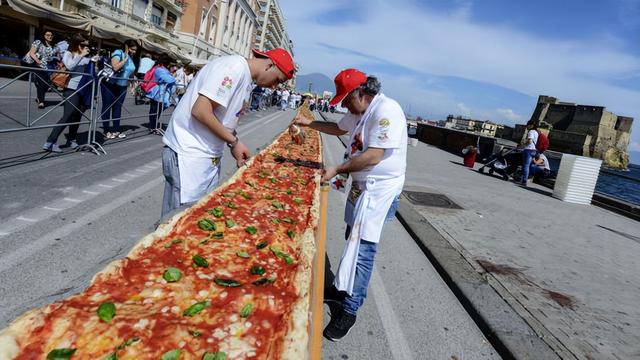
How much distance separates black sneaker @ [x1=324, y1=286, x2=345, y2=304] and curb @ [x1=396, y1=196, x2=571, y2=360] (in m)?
1.56

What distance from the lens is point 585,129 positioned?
69.1 meters

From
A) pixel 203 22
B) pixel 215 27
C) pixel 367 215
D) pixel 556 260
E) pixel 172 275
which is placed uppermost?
pixel 215 27

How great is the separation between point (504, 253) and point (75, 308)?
20.5 feet

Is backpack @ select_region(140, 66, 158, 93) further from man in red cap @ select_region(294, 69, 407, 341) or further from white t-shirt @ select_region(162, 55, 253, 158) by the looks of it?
man in red cap @ select_region(294, 69, 407, 341)

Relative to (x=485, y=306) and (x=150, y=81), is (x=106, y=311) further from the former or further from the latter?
(x=150, y=81)

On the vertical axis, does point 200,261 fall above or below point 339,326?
above

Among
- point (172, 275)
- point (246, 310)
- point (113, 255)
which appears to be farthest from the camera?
point (113, 255)

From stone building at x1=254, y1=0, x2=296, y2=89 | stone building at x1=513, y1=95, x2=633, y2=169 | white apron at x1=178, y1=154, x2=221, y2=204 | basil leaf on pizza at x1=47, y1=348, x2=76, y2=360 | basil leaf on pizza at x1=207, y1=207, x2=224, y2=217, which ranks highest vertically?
stone building at x1=254, y1=0, x2=296, y2=89

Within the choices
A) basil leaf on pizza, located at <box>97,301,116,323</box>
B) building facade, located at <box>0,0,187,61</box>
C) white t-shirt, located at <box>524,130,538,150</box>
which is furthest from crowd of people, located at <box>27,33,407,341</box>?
building facade, located at <box>0,0,187,61</box>

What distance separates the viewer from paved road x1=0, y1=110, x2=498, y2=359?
366 centimetres

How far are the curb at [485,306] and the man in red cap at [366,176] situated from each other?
4.87 feet

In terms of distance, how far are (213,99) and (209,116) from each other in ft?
0.47

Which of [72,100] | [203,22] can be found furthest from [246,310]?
[203,22]

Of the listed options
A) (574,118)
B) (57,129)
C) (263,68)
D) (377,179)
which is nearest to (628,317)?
(377,179)
